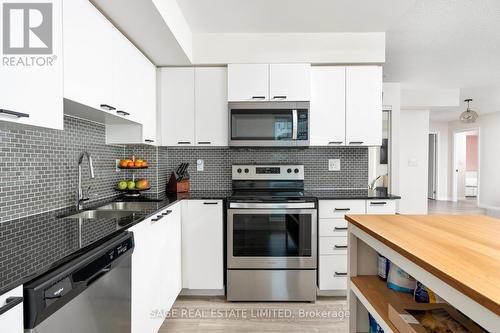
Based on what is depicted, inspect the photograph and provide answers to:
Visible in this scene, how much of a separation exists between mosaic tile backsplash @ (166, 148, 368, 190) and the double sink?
0.83 metres

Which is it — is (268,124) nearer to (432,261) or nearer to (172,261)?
(172,261)

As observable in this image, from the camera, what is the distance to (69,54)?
4.63ft

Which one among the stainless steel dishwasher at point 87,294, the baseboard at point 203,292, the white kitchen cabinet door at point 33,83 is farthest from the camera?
the baseboard at point 203,292

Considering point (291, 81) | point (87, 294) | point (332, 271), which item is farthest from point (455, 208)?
point (87, 294)

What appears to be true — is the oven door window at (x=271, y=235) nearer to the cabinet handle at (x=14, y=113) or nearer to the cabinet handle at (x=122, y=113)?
the cabinet handle at (x=122, y=113)

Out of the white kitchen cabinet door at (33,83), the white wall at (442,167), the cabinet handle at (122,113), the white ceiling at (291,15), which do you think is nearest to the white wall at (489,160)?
the white wall at (442,167)

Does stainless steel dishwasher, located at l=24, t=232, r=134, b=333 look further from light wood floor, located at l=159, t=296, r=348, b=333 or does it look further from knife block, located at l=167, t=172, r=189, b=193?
knife block, located at l=167, t=172, r=189, b=193

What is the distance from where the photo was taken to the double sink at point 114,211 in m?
1.84

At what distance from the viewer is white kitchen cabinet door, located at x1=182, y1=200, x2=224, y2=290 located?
2.51 meters

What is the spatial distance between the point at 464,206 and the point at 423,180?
262cm

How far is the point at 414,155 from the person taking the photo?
18.7 ft

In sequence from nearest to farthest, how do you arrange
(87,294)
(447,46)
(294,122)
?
(87,294) → (294,122) → (447,46)

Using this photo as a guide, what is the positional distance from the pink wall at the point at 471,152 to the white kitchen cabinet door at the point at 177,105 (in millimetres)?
10815

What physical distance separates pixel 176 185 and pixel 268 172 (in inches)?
37.4
